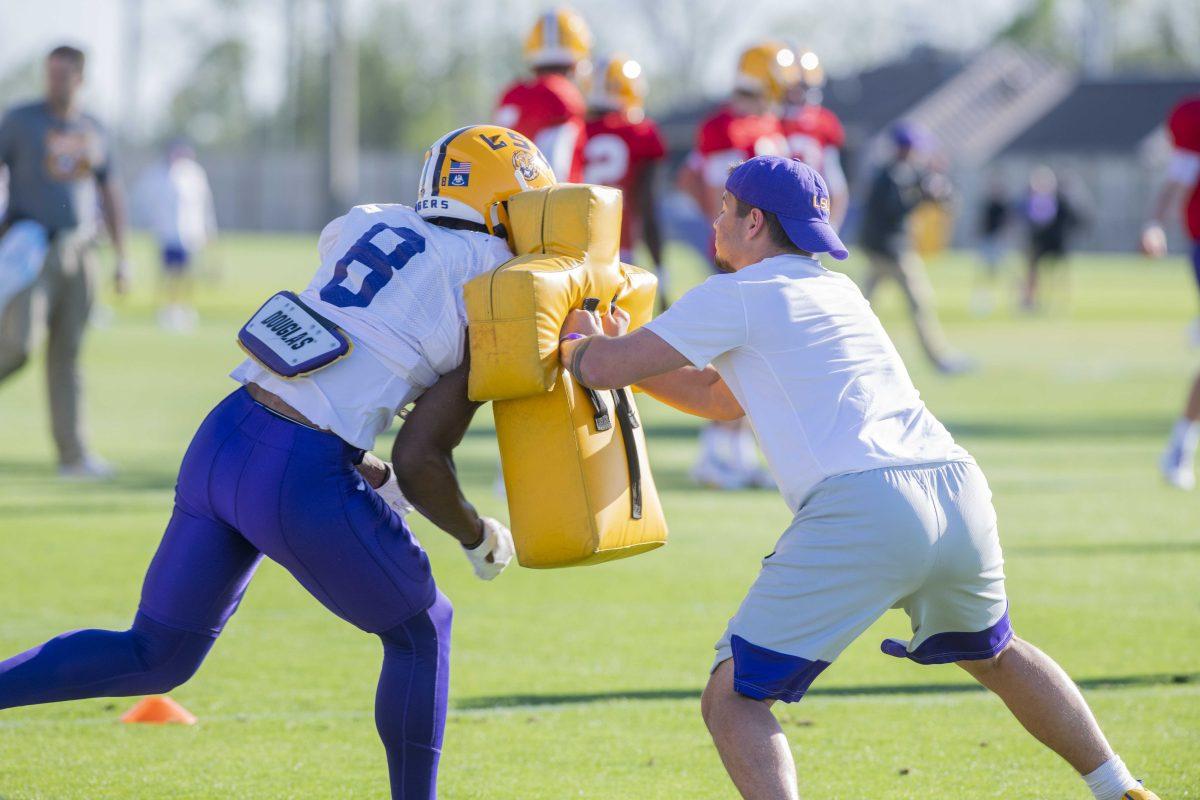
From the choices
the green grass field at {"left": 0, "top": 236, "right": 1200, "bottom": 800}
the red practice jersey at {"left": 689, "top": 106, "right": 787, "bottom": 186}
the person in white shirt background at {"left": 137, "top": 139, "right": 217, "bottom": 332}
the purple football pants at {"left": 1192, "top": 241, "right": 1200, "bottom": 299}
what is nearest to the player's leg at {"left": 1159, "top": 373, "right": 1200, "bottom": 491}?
the green grass field at {"left": 0, "top": 236, "right": 1200, "bottom": 800}

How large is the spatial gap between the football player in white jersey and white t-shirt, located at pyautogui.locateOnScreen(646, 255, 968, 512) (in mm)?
591

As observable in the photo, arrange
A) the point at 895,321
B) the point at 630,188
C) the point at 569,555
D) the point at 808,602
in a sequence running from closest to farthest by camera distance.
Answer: the point at 808,602
the point at 569,555
the point at 630,188
the point at 895,321

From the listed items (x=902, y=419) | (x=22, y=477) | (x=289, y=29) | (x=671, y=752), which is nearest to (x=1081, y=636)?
(x=671, y=752)

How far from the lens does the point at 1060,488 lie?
10359 mm

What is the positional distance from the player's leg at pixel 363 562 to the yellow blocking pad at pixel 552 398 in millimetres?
312

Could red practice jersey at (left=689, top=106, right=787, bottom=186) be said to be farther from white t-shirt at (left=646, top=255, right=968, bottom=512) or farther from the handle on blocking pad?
white t-shirt at (left=646, top=255, right=968, bottom=512)

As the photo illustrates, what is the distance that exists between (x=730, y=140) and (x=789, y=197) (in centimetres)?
616

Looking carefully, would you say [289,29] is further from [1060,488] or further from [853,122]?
[1060,488]

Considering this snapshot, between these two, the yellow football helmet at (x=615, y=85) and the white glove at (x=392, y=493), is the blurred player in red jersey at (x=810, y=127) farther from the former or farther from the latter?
the white glove at (x=392, y=493)

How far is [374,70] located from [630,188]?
71.6m

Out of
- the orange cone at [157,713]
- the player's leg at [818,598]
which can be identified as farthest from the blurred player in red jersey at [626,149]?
the player's leg at [818,598]

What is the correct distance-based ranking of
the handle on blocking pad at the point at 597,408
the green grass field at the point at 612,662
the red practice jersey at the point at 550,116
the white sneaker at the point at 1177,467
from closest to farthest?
the handle on blocking pad at the point at 597,408 < the green grass field at the point at 612,662 < the red practice jersey at the point at 550,116 < the white sneaker at the point at 1177,467

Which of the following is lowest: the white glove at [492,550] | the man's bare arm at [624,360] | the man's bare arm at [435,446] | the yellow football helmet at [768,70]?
the white glove at [492,550]

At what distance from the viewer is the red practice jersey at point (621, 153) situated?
33.3 feet
